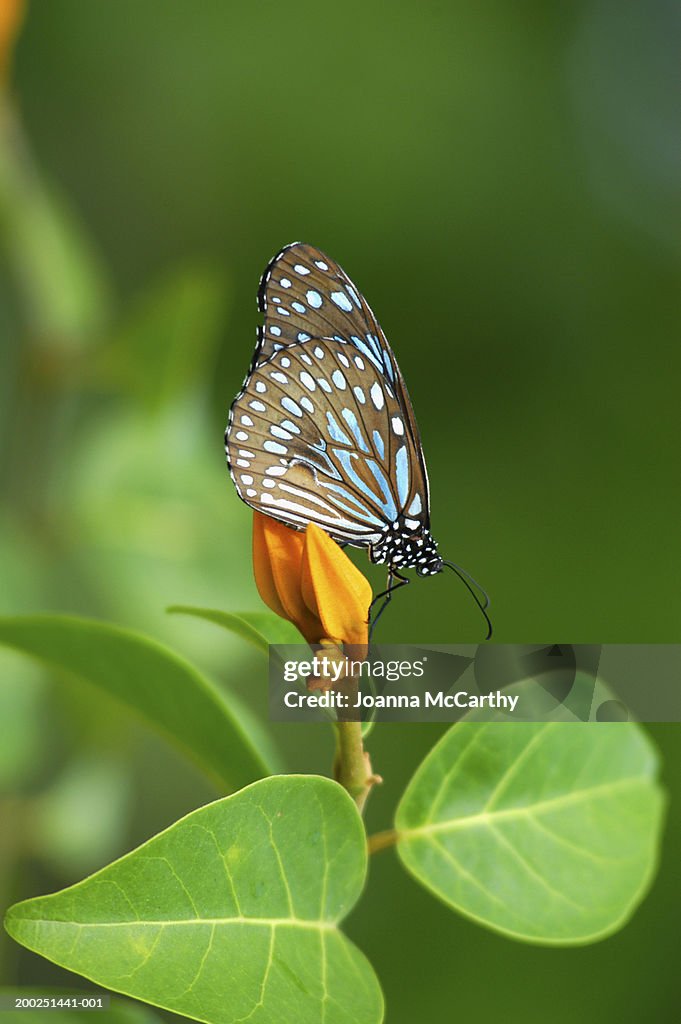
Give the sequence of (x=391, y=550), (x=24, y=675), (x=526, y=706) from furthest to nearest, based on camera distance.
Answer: (x=24, y=675)
(x=391, y=550)
(x=526, y=706)

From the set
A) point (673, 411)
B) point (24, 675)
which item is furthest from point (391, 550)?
point (673, 411)

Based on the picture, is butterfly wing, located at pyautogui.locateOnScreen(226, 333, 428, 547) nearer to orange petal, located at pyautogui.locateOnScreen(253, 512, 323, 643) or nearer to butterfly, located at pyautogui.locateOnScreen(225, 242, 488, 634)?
butterfly, located at pyautogui.locateOnScreen(225, 242, 488, 634)

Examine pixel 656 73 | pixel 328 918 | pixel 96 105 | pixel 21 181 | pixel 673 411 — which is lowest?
pixel 328 918

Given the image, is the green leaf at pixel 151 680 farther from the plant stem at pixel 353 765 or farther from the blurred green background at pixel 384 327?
the blurred green background at pixel 384 327

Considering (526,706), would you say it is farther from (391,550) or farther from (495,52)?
(495,52)

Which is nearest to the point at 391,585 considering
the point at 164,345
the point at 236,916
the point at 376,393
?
the point at 376,393

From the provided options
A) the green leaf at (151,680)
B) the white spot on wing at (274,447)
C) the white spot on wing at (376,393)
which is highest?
the white spot on wing at (376,393)

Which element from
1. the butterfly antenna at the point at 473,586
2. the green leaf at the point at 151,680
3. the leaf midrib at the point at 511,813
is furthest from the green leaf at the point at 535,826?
the butterfly antenna at the point at 473,586
